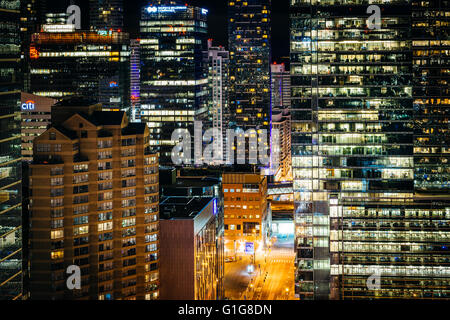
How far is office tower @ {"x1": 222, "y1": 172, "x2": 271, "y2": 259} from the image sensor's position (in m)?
152

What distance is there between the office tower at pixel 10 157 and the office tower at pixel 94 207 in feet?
52.8

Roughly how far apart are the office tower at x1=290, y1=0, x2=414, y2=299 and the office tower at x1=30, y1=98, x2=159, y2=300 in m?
27.2

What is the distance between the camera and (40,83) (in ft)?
652

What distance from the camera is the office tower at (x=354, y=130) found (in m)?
104

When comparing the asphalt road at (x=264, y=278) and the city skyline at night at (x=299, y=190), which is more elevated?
the city skyline at night at (x=299, y=190)

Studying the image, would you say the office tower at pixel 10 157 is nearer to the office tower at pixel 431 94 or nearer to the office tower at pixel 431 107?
the office tower at pixel 431 94

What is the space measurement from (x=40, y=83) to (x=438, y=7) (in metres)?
111

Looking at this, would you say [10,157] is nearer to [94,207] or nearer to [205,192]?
[94,207]

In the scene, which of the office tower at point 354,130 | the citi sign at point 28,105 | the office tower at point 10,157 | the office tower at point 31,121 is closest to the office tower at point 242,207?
the office tower at point 354,130

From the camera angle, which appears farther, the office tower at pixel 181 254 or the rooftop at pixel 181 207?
the rooftop at pixel 181 207

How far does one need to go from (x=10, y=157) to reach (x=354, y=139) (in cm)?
5893

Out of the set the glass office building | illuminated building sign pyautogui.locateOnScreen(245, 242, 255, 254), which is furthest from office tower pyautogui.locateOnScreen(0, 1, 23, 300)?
illuminated building sign pyautogui.locateOnScreen(245, 242, 255, 254)

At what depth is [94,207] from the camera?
82938mm

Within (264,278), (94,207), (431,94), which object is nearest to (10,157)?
(94,207)
